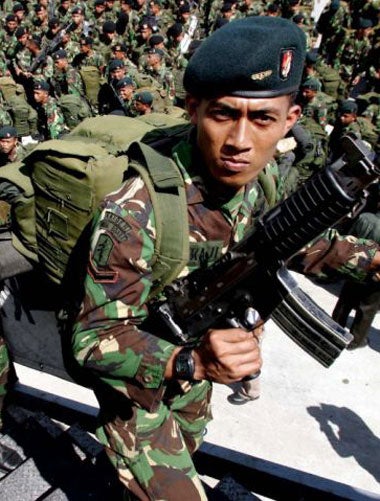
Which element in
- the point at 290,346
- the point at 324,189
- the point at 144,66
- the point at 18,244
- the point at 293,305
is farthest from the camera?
the point at 144,66

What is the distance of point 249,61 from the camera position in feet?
5.11

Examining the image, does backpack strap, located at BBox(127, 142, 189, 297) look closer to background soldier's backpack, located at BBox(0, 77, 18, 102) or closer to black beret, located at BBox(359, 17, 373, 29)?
background soldier's backpack, located at BBox(0, 77, 18, 102)

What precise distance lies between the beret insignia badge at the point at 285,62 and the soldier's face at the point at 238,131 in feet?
0.22

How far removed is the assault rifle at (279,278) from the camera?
56.8 inches

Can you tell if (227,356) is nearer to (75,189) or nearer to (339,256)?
(339,256)

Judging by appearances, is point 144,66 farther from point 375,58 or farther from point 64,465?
point 64,465

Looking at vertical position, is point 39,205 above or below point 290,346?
above

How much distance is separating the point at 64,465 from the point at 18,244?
119 centimetres

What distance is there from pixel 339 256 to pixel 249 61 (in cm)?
84

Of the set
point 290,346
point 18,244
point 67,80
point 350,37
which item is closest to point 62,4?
point 67,80

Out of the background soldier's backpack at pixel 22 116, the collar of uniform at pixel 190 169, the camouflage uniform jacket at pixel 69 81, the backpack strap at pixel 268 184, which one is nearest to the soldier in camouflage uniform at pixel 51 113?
the background soldier's backpack at pixel 22 116

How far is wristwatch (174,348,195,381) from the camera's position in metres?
1.59

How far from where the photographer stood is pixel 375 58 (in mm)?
9266

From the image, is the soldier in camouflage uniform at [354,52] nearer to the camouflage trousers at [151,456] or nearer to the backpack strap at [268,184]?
the backpack strap at [268,184]
